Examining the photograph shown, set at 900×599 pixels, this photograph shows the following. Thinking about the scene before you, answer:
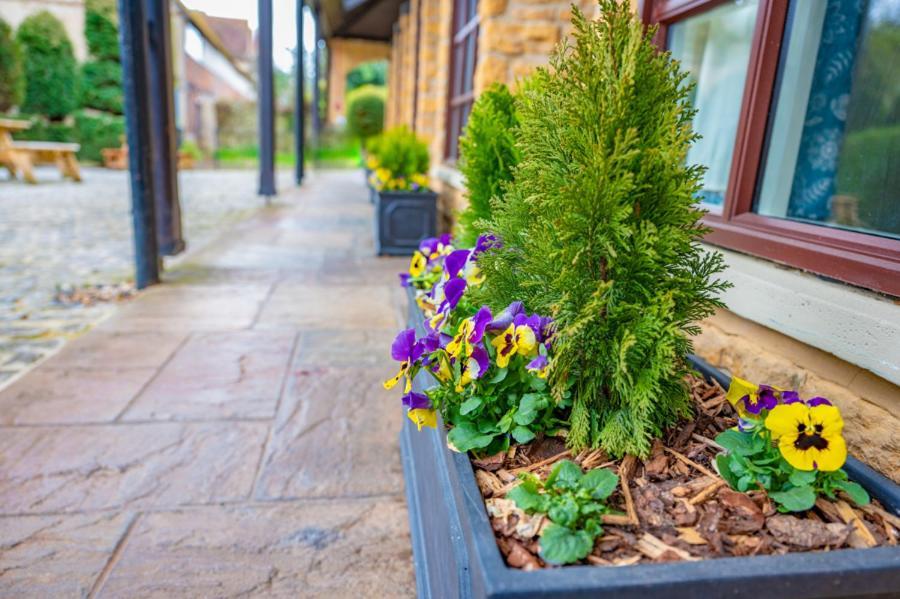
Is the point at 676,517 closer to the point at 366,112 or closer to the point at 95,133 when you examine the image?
the point at 95,133

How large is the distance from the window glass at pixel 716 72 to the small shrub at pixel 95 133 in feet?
58.6

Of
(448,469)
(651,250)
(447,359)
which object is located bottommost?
(448,469)

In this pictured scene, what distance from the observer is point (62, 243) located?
19.1ft

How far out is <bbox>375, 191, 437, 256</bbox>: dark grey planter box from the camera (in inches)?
207

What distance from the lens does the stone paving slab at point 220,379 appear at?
238 centimetres

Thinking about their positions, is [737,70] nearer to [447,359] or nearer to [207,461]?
[447,359]

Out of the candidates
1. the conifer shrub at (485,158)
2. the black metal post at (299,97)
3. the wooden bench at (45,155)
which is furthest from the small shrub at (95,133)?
the conifer shrub at (485,158)

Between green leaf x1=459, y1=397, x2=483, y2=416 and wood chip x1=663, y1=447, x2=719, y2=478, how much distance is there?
368 millimetres

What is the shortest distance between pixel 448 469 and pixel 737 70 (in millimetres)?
2013

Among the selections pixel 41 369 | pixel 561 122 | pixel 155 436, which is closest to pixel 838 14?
pixel 561 122

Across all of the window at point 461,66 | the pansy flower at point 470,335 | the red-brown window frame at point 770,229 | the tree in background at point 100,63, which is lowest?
the pansy flower at point 470,335

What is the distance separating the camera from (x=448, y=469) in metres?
1.11

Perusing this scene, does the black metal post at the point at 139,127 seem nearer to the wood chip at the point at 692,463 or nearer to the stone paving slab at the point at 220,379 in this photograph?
the stone paving slab at the point at 220,379

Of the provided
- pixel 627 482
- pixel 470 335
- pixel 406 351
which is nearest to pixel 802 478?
pixel 627 482
